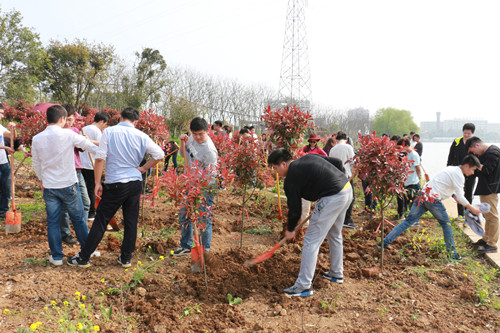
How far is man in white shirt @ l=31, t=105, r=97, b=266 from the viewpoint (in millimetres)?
3914

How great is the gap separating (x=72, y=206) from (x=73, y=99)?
954 inches

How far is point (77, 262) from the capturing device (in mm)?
4031

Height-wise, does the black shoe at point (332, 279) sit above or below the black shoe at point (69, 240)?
below

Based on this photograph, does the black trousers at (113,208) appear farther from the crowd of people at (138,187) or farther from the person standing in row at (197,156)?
the person standing in row at (197,156)

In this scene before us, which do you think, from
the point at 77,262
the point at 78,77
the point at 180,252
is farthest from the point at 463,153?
the point at 78,77

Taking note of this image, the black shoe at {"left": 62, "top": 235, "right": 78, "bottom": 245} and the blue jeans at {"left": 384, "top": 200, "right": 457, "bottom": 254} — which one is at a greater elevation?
the blue jeans at {"left": 384, "top": 200, "right": 457, "bottom": 254}

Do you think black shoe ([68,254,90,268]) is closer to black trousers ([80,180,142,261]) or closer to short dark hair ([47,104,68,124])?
black trousers ([80,180,142,261])

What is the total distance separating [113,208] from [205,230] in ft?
3.87

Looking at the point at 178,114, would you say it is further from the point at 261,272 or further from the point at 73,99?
the point at 261,272

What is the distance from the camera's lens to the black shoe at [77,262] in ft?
13.2

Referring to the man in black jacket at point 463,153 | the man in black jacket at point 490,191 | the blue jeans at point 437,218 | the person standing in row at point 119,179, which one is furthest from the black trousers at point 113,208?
the man in black jacket at point 463,153

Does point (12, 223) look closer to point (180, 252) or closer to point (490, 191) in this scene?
point (180, 252)

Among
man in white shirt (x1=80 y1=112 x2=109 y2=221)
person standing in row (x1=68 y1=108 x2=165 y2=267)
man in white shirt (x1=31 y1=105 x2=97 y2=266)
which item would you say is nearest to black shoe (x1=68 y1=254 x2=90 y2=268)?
person standing in row (x1=68 y1=108 x2=165 y2=267)

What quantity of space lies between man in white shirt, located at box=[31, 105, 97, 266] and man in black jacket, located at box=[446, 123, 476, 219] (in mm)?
6691
